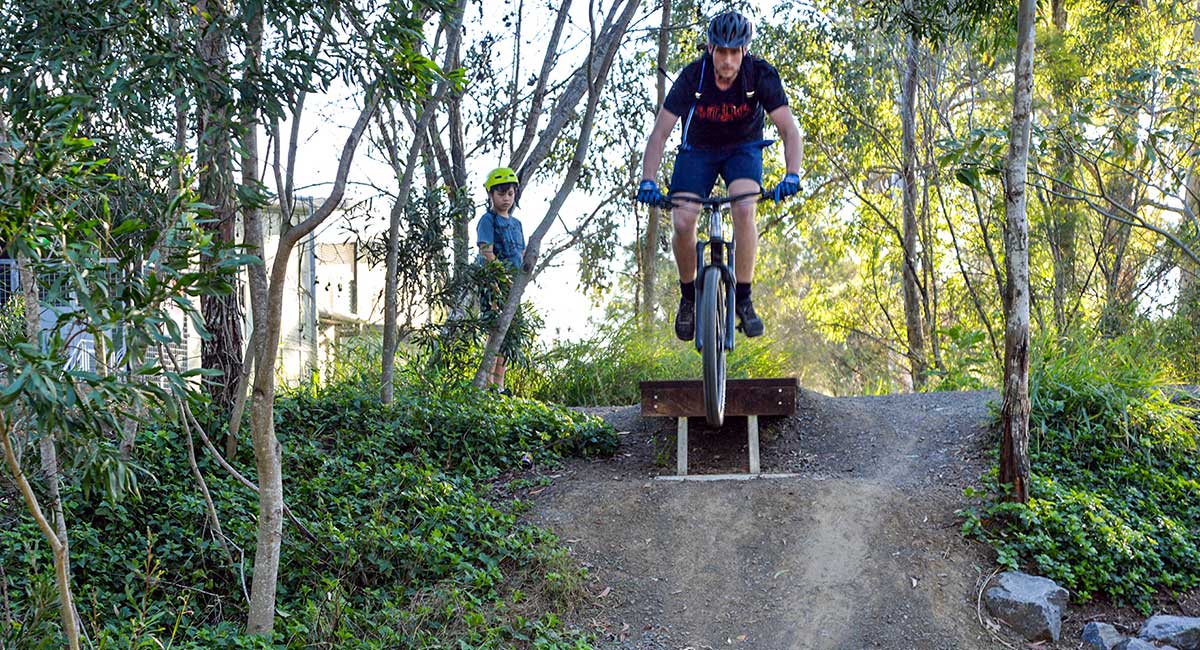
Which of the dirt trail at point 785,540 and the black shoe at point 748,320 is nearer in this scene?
the dirt trail at point 785,540

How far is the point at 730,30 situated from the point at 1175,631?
13.2ft

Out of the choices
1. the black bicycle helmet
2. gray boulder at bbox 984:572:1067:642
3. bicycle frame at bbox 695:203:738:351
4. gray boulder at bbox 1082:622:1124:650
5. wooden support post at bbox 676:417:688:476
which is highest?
the black bicycle helmet

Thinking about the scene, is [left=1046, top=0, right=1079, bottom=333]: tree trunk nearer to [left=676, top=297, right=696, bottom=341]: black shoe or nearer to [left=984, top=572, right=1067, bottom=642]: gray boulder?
[left=984, top=572, right=1067, bottom=642]: gray boulder

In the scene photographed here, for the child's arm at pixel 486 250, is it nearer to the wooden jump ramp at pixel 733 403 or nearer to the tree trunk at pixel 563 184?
the tree trunk at pixel 563 184

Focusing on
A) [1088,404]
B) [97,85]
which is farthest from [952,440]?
[97,85]

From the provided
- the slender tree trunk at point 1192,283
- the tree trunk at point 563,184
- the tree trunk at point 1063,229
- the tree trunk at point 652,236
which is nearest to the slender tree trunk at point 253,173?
the tree trunk at point 563,184

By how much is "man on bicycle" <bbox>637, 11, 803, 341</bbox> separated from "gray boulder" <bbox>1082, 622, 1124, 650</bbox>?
2.45 metres

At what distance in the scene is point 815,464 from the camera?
7.88 meters

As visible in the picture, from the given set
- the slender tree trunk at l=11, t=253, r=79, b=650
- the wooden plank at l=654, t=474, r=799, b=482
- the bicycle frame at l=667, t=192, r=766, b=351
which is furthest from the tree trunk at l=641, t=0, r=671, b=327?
the slender tree trunk at l=11, t=253, r=79, b=650

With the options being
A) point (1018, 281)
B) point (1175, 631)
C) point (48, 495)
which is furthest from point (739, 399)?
point (48, 495)

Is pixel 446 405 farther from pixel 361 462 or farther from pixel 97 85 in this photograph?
pixel 97 85

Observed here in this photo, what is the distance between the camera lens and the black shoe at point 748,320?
20.3 feet

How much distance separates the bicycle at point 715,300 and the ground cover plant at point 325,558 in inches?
52.4

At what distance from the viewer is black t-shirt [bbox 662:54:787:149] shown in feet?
19.5
